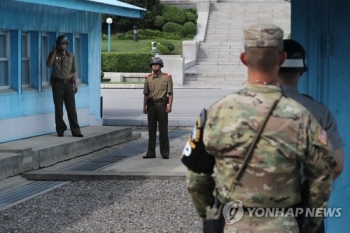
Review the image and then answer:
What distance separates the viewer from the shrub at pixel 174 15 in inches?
1879

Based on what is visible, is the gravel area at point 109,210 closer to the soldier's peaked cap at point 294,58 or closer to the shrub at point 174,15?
the soldier's peaked cap at point 294,58

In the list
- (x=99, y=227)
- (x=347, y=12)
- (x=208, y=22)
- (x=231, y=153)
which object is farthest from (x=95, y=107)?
(x=208, y=22)

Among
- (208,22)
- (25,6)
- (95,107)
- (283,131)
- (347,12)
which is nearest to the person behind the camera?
(283,131)

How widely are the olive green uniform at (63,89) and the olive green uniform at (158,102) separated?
5.66 ft

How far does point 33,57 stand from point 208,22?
31.3 m

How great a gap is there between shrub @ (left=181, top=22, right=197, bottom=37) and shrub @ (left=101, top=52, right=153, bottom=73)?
7334 millimetres

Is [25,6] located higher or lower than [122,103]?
higher

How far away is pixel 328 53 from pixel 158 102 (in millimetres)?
8001

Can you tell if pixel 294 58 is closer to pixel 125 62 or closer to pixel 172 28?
pixel 125 62

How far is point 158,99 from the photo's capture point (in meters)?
14.8

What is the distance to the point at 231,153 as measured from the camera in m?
4.25

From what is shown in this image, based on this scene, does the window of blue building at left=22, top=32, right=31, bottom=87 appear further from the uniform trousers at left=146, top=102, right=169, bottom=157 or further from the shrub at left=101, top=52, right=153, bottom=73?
the shrub at left=101, top=52, right=153, bottom=73

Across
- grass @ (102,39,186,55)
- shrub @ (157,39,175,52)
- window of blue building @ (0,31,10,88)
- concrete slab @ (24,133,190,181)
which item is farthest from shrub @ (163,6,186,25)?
concrete slab @ (24,133,190,181)

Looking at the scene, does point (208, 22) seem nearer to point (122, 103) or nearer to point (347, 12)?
point (122, 103)
